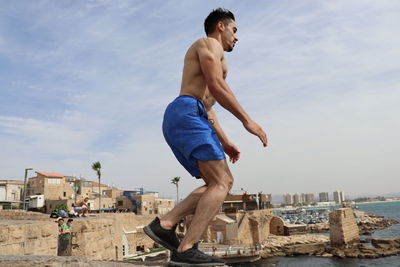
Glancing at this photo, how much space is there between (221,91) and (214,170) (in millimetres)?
694

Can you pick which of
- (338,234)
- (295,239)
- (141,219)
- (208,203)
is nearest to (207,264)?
(208,203)

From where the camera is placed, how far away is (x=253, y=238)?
39.3m

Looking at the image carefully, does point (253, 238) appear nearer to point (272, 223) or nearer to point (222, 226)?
point (222, 226)

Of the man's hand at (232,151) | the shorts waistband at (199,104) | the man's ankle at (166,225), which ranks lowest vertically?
the man's ankle at (166,225)

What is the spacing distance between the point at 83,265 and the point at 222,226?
3524 cm

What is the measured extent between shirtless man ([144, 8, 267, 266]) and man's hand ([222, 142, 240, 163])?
19.1 inches

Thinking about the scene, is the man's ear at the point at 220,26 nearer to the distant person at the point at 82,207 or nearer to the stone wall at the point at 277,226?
the distant person at the point at 82,207

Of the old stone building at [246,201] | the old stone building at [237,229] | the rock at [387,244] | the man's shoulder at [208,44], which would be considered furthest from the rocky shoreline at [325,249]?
the man's shoulder at [208,44]

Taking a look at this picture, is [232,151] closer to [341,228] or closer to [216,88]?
[216,88]

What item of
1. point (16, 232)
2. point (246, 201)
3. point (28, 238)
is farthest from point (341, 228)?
point (16, 232)

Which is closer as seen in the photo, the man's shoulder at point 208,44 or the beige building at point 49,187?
the man's shoulder at point 208,44

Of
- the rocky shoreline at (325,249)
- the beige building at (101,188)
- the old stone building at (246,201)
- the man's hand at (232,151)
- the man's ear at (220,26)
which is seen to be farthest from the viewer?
the beige building at (101,188)

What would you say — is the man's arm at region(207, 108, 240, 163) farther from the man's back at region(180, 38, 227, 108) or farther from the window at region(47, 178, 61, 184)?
the window at region(47, 178, 61, 184)

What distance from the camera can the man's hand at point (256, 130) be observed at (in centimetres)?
266
